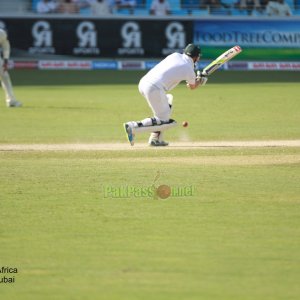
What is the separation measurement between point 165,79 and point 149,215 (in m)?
4.18

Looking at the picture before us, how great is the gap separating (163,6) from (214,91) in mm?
6046

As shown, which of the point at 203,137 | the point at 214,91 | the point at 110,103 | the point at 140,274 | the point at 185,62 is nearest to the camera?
the point at 140,274

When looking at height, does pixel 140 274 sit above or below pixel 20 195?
above

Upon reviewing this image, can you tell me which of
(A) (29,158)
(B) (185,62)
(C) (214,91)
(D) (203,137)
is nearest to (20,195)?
(A) (29,158)

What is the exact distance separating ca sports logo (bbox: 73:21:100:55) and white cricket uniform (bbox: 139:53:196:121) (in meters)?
14.7

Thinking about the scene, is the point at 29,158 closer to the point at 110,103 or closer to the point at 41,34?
the point at 110,103

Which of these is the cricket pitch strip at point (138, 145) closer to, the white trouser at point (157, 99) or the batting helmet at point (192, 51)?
the white trouser at point (157, 99)

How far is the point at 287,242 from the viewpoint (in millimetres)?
8398

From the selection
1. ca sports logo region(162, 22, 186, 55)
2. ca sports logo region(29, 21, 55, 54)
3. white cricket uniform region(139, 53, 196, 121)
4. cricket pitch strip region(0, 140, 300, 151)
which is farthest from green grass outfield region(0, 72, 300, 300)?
ca sports logo region(162, 22, 186, 55)

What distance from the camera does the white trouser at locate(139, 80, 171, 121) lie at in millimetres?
13359

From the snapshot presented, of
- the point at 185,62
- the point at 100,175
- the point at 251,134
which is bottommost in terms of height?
the point at 251,134

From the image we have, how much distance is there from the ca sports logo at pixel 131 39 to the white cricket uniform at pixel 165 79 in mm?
14691

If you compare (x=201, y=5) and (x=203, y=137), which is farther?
(x=201, y=5)

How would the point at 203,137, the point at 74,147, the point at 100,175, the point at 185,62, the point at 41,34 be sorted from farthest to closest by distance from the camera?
1. the point at 41,34
2. the point at 203,137
3. the point at 74,147
4. the point at 185,62
5. the point at 100,175
